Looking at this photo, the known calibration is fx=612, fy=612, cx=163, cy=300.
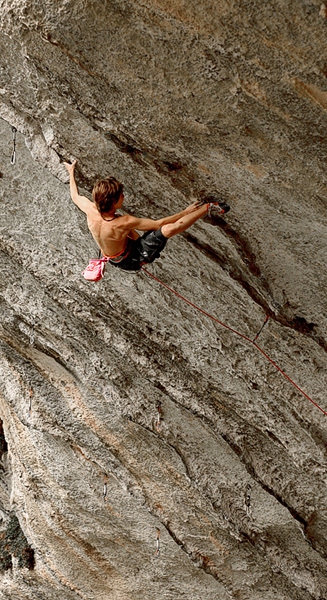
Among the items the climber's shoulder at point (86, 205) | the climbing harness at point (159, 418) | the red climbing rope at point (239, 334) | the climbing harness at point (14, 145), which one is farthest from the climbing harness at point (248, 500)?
the climbing harness at point (14, 145)

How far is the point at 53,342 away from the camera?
712cm

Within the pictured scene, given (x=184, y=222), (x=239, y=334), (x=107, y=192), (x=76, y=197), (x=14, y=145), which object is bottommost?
(x=14, y=145)

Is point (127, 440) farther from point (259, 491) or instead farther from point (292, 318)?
point (292, 318)

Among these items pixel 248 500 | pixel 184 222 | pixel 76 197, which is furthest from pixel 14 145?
pixel 248 500

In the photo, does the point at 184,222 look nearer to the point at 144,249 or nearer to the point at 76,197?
the point at 144,249

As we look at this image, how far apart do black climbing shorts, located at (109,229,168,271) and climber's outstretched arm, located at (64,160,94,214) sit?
0.45 metres

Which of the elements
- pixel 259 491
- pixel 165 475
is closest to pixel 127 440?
pixel 165 475

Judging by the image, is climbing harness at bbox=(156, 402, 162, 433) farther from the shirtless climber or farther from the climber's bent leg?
the climber's bent leg

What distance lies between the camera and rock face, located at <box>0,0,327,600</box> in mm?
3996

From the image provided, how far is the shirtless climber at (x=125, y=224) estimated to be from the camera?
14.7 ft

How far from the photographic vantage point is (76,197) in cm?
502

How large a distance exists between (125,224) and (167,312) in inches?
69.5

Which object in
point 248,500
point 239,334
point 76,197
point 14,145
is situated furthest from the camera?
point 248,500

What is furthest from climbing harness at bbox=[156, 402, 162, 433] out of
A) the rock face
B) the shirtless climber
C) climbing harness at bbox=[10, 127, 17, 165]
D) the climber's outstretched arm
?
climbing harness at bbox=[10, 127, 17, 165]
